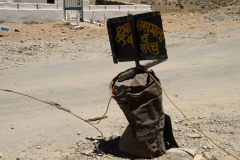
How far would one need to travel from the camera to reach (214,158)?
15.7ft

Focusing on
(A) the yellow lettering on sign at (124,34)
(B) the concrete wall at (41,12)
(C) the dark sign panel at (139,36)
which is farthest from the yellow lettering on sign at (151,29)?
(B) the concrete wall at (41,12)

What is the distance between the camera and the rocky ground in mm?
5242

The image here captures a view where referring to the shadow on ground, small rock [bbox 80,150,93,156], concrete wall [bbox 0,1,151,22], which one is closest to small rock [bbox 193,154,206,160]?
the shadow on ground

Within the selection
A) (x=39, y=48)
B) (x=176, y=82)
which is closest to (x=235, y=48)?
(x=176, y=82)

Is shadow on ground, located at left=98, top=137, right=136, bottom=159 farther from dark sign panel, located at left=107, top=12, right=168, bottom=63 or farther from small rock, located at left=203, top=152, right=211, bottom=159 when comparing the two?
dark sign panel, located at left=107, top=12, right=168, bottom=63

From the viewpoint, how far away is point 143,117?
462cm

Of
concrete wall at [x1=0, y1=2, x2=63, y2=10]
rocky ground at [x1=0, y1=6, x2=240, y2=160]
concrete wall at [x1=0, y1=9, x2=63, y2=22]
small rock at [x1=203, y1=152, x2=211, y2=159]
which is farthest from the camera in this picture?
concrete wall at [x1=0, y1=2, x2=63, y2=10]

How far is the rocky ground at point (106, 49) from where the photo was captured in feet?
17.2

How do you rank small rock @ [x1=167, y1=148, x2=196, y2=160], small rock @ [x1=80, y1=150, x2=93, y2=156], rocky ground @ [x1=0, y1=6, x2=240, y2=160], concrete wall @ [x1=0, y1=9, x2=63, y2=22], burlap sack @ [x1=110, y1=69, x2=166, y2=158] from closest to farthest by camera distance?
1. burlap sack @ [x1=110, y1=69, x2=166, y2=158]
2. small rock @ [x1=167, y1=148, x2=196, y2=160]
3. small rock @ [x1=80, y1=150, x2=93, y2=156]
4. rocky ground @ [x1=0, y1=6, x2=240, y2=160]
5. concrete wall @ [x1=0, y1=9, x2=63, y2=22]

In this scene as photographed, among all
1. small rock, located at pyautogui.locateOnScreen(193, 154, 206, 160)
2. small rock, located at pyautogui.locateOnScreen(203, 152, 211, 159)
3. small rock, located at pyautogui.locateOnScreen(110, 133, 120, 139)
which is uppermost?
small rock, located at pyautogui.locateOnScreen(193, 154, 206, 160)

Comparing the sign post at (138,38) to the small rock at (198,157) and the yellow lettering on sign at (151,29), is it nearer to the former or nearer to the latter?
the yellow lettering on sign at (151,29)

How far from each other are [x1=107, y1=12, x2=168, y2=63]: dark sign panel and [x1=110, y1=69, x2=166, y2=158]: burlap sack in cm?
26

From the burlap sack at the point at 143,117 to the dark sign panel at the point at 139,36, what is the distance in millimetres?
264

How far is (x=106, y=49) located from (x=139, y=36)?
7696mm
